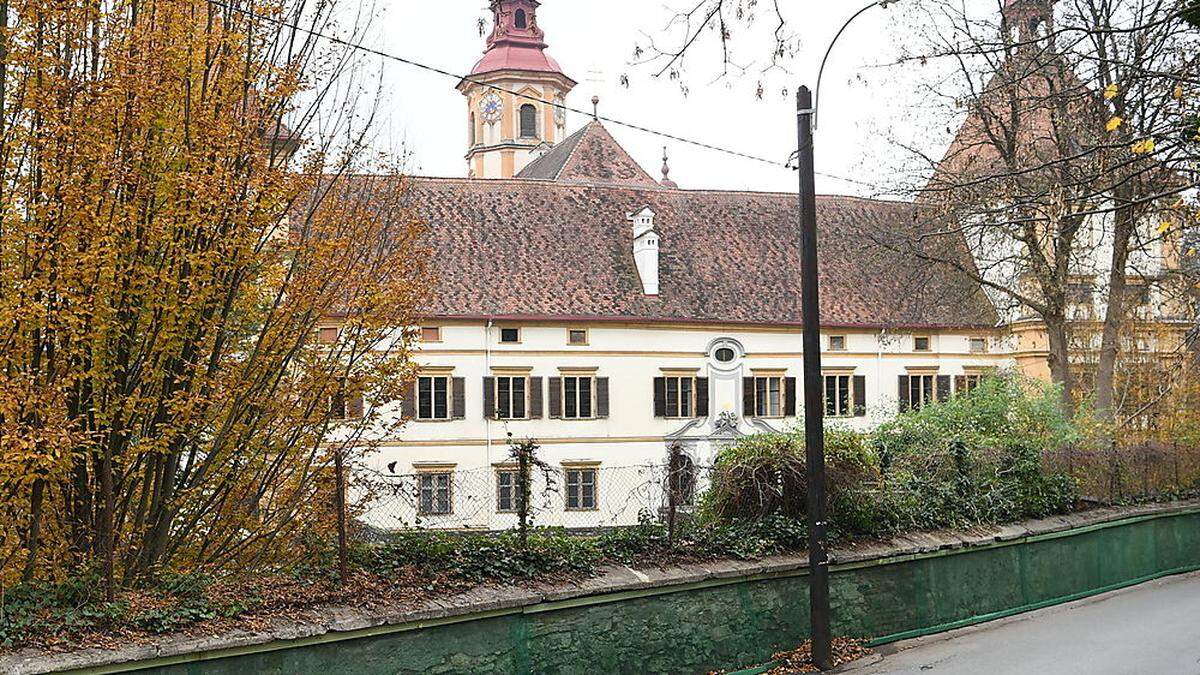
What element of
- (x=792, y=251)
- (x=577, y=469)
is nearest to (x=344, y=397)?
(x=577, y=469)

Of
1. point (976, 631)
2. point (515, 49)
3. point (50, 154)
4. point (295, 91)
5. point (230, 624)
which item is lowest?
point (976, 631)

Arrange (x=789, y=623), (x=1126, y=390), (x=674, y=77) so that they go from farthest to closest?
→ 1. (x=1126, y=390)
2. (x=789, y=623)
3. (x=674, y=77)

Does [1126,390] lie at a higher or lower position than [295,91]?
lower

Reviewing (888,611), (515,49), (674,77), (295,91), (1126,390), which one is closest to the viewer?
(674,77)

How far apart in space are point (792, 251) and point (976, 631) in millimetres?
31466

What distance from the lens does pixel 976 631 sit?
658 inches

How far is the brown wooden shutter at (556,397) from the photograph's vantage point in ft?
139

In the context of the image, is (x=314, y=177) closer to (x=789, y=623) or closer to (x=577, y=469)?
(x=789, y=623)

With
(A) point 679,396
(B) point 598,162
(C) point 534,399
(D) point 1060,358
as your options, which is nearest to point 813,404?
(D) point 1060,358

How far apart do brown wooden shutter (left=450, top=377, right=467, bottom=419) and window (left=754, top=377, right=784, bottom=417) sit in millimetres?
10373

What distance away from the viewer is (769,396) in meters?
45.1

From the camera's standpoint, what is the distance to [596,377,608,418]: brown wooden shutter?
43.0m

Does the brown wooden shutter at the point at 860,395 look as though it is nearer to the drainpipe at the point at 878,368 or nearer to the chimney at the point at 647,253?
the drainpipe at the point at 878,368

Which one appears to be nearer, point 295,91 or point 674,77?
point 674,77
